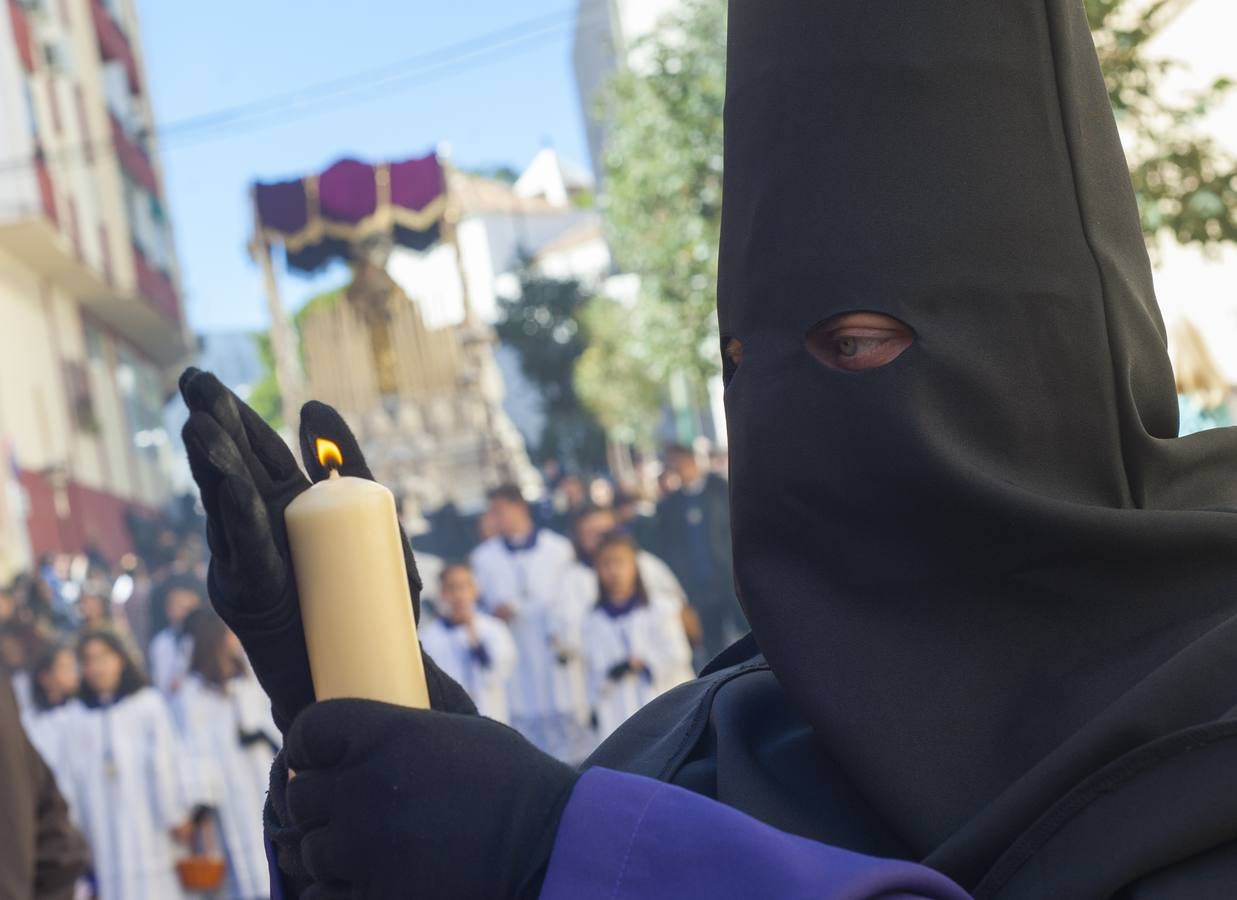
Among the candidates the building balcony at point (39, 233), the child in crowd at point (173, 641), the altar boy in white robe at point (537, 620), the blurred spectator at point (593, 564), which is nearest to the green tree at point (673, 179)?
the blurred spectator at point (593, 564)

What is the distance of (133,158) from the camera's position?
61.2 feet

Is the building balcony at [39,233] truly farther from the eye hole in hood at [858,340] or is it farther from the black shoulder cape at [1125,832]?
the black shoulder cape at [1125,832]

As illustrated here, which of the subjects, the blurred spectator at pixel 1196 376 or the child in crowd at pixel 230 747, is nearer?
the blurred spectator at pixel 1196 376

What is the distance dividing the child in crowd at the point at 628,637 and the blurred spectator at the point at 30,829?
448 centimetres

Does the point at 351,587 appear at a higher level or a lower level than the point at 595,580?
higher

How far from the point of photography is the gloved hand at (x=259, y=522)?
131 cm

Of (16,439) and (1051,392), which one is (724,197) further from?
(16,439)

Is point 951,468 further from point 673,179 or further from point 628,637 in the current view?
point 673,179

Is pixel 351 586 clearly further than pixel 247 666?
No

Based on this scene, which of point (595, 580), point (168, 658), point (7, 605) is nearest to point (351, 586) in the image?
point (595, 580)

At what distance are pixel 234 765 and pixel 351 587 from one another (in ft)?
23.9

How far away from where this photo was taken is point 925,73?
172 centimetres

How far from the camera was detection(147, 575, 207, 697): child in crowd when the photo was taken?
29.7 ft

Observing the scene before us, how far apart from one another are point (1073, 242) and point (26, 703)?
7.80 metres
